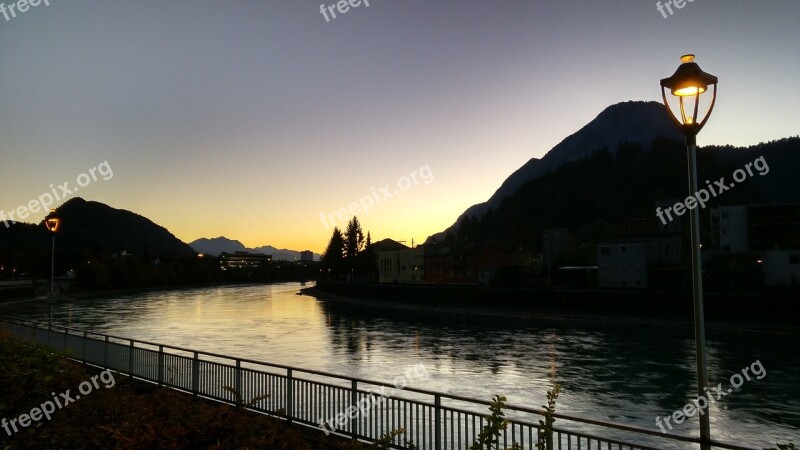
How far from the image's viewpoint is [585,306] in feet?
247

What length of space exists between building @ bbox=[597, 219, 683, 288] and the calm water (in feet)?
61.6

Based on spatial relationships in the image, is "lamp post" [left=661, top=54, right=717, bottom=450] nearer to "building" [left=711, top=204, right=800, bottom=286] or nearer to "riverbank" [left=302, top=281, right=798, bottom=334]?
"riverbank" [left=302, top=281, right=798, bottom=334]

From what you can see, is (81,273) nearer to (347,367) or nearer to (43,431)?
(347,367)

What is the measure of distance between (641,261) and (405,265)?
74.6m

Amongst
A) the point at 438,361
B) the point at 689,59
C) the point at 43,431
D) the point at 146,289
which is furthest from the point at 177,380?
the point at 146,289

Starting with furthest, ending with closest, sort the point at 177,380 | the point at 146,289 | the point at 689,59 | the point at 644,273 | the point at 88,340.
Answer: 1. the point at 146,289
2. the point at 644,273
3. the point at 88,340
4. the point at 177,380
5. the point at 689,59

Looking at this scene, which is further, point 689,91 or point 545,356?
point 545,356

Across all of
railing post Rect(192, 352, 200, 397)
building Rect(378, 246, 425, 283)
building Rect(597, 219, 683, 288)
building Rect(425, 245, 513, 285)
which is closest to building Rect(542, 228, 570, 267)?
building Rect(425, 245, 513, 285)

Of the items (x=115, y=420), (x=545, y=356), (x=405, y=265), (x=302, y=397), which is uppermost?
(x=115, y=420)

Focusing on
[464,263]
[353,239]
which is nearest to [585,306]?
[464,263]

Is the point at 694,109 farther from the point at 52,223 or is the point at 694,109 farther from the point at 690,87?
the point at 52,223

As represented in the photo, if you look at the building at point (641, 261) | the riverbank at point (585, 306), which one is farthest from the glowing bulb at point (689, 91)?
the building at point (641, 261)

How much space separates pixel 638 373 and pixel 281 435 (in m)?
32.5

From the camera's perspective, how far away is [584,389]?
98.8 ft
